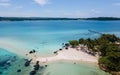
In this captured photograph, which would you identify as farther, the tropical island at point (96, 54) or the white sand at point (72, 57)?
the white sand at point (72, 57)

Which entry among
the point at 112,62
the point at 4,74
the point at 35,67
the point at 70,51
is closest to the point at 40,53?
the point at 70,51

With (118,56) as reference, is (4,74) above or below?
below

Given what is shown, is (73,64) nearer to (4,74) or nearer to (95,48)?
(95,48)

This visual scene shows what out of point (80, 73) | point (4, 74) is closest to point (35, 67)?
point (4, 74)

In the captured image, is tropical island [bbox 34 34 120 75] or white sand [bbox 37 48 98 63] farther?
white sand [bbox 37 48 98 63]

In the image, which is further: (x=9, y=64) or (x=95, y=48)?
(x=95, y=48)

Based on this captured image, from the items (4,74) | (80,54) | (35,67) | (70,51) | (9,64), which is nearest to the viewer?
(4,74)

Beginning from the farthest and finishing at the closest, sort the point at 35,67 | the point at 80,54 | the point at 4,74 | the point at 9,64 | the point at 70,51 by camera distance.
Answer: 1. the point at 70,51
2. the point at 80,54
3. the point at 9,64
4. the point at 35,67
5. the point at 4,74

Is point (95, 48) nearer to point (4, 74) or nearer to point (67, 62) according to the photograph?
point (67, 62)

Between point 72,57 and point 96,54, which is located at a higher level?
point 96,54

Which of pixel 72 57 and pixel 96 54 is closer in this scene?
pixel 72 57
